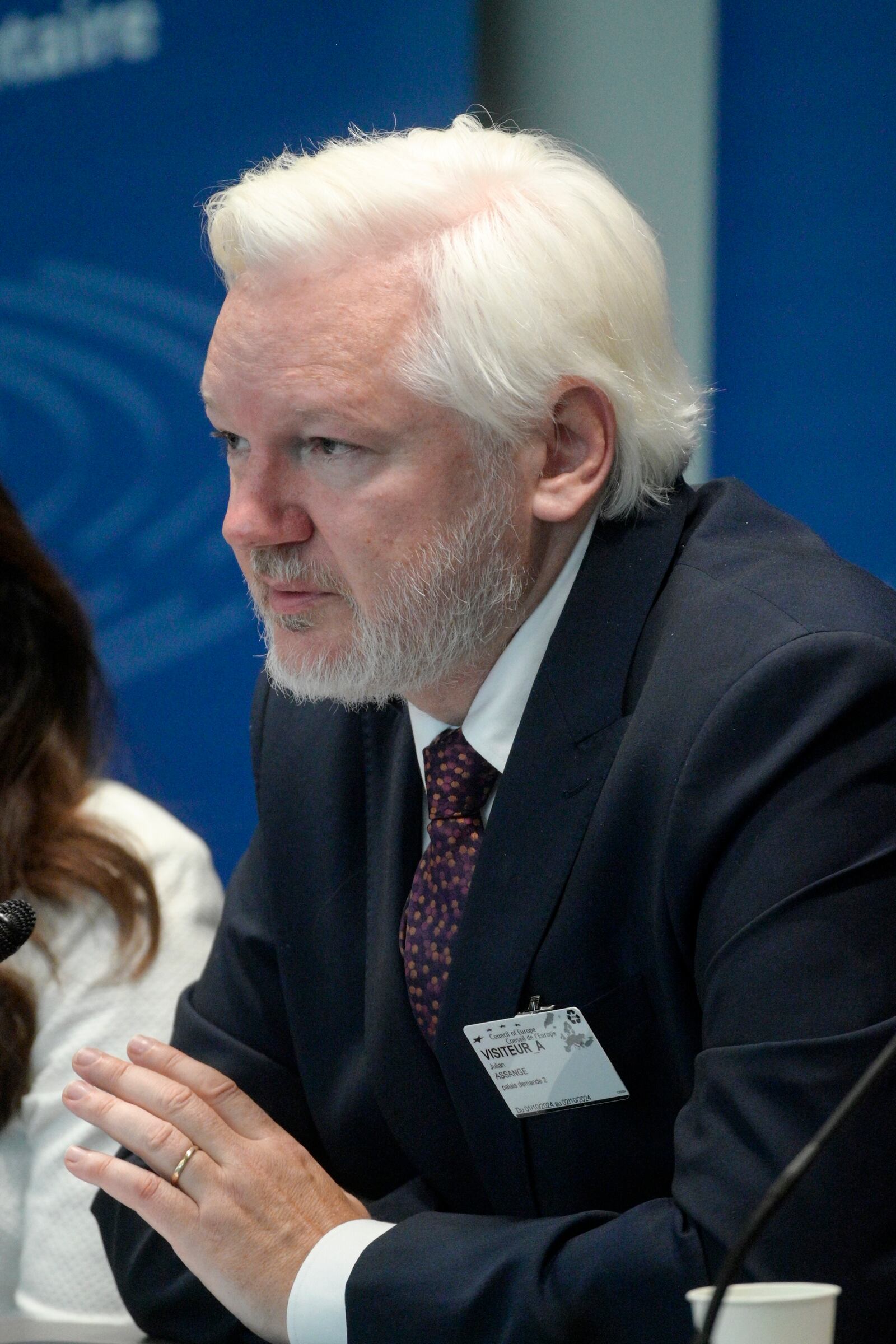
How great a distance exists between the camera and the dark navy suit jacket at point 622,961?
1.11m

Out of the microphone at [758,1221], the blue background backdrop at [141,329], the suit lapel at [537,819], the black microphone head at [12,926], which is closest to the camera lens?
the microphone at [758,1221]

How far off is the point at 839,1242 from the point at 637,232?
94cm

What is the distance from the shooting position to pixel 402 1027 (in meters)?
1.46

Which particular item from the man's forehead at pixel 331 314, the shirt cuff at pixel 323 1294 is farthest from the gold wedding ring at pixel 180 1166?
the man's forehead at pixel 331 314

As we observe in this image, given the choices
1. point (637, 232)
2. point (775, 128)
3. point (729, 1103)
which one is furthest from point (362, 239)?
point (775, 128)

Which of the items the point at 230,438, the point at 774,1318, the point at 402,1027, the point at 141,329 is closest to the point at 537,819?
the point at 402,1027

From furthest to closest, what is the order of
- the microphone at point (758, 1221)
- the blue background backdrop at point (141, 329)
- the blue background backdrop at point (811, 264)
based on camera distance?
the blue background backdrop at point (141, 329) → the blue background backdrop at point (811, 264) → the microphone at point (758, 1221)

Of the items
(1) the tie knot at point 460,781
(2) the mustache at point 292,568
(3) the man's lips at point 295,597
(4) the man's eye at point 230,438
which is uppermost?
(4) the man's eye at point 230,438

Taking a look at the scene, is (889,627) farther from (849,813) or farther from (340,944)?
(340,944)

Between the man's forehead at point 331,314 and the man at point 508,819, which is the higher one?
the man's forehead at point 331,314

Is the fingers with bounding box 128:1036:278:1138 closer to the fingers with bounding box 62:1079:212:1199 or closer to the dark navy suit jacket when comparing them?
the fingers with bounding box 62:1079:212:1199

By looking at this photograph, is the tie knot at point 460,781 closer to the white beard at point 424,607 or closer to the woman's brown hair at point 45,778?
the white beard at point 424,607

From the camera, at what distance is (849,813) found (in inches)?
45.1

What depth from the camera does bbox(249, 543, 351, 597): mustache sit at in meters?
1.44
